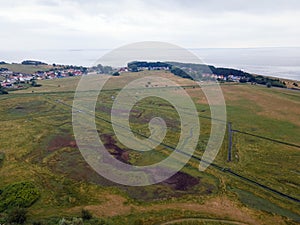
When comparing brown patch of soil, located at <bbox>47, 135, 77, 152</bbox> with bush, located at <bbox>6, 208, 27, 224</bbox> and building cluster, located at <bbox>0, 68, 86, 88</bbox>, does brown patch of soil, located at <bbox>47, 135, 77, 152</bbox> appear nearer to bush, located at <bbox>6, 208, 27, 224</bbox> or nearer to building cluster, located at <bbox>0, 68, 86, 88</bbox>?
bush, located at <bbox>6, 208, 27, 224</bbox>

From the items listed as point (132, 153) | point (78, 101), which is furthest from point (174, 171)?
point (78, 101)

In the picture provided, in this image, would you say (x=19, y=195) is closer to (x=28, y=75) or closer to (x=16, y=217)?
(x=16, y=217)

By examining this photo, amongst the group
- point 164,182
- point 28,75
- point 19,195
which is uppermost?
point 28,75

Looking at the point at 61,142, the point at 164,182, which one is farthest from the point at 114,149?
the point at 164,182

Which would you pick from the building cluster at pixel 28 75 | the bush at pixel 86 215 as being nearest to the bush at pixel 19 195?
the bush at pixel 86 215

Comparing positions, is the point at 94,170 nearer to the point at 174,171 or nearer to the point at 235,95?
the point at 174,171

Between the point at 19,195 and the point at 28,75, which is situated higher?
the point at 28,75

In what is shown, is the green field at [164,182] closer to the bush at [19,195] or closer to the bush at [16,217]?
the bush at [19,195]
